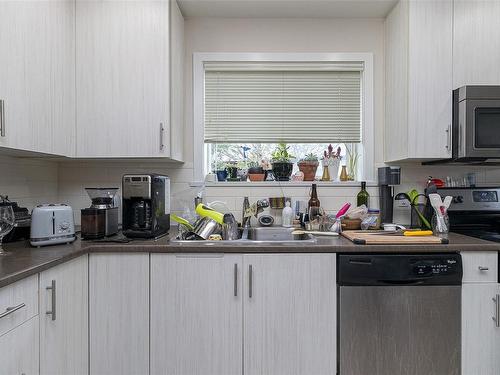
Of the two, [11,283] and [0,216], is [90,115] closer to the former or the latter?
[0,216]

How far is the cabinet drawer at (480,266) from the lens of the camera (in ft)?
5.58

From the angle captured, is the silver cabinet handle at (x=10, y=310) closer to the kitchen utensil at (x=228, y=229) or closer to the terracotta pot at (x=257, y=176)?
the kitchen utensil at (x=228, y=229)

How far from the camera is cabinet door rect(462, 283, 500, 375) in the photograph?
5.56ft

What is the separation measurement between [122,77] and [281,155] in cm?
120

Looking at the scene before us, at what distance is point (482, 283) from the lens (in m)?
1.70

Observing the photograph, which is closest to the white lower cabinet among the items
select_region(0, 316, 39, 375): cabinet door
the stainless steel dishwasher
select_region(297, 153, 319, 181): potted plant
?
the stainless steel dishwasher

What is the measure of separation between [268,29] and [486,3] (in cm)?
139

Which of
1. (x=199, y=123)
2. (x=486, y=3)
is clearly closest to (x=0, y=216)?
(x=199, y=123)

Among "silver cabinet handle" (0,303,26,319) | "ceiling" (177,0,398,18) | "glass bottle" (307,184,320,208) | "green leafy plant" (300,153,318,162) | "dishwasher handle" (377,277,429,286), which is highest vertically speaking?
"ceiling" (177,0,398,18)

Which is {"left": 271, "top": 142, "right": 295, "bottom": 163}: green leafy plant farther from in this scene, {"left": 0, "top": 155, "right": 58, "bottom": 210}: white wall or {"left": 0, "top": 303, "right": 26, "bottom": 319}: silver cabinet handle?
{"left": 0, "top": 303, "right": 26, "bottom": 319}: silver cabinet handle

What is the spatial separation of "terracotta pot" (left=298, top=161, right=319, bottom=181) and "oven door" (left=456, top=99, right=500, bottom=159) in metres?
0.93

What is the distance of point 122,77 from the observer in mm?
2047

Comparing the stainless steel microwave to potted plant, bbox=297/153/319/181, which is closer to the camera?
the stainless steel microwave

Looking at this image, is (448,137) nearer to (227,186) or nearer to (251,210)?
Answer: (251,210)
